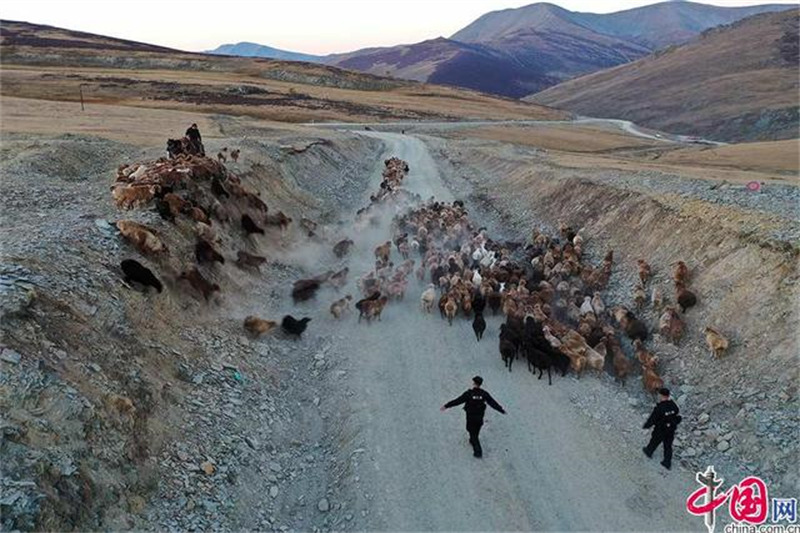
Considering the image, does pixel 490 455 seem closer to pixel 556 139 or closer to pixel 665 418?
pixel 665 418

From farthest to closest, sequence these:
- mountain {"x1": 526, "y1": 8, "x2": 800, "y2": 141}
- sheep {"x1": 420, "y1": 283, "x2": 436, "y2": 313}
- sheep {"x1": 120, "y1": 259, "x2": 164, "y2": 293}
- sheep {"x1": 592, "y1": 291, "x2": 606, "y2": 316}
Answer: mountain {"x1": 526, "y1": 8, "x2": 800, "y2": 141}, sheep {"x1": 420, "y1": 283, "x2": 436, "y2": 313}, sheep {"x1": 592, "y1": 291, "x2": 606, "y2": 316}, sheep {"x1": 120, "y1": 259, "x2": 164, "y2": 293}

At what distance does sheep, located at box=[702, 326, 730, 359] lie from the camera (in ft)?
45.8

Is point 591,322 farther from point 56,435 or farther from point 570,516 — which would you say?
point 56,435

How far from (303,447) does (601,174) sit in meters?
24.5

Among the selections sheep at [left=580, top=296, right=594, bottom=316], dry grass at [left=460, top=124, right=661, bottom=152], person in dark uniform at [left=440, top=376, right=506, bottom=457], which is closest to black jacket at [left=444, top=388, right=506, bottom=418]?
person in dark uniform at [left=440, top=376, right=506, bottom=457]

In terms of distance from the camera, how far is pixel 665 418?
11266 millimetres

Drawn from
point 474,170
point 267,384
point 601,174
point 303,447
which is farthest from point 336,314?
point 474,170

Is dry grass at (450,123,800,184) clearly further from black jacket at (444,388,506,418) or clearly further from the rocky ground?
black jacket at (444,388,506,418)

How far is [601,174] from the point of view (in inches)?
1237

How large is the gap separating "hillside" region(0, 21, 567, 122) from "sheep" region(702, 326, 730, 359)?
214ft

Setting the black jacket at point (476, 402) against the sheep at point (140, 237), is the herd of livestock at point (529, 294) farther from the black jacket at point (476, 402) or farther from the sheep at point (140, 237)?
the sheep at point (140, 237)

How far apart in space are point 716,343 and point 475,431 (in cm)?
664

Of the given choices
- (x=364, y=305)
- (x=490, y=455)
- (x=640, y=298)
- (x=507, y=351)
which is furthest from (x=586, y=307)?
(x=490, y=455)

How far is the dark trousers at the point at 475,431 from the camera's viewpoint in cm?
1145
